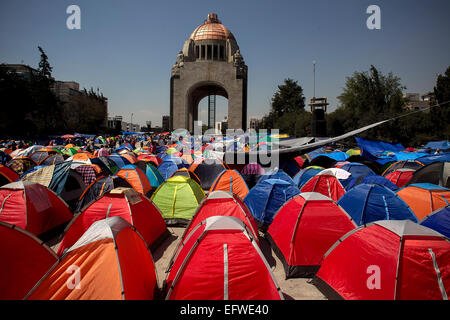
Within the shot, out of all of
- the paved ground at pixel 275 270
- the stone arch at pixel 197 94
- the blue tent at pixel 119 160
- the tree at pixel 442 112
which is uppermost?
the stone arch at pixel 197 94

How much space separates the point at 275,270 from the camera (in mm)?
5250

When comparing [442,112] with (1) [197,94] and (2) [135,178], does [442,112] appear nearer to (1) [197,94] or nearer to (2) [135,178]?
(2) [135,178]

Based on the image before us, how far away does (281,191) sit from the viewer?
23.5 ft

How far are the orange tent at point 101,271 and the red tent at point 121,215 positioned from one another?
189cm

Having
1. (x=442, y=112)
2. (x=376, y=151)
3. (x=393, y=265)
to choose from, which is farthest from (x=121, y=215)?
(x=442, y=112)

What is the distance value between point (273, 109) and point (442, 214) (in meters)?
56.7

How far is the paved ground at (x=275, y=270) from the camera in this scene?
4465 mm

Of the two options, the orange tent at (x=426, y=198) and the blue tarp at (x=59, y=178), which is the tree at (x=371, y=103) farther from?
the blue tarp at (x=59, y=178)

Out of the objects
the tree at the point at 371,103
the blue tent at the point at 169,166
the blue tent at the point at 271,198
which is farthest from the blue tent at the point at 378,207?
the tree at the point at 371,103

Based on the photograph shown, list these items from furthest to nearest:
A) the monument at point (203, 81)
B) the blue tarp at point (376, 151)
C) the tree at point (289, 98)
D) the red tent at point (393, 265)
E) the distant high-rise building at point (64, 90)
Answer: the distant high-rise building at point (64, 90)
the tree at point (289, 98)
the monument at point (203, 81)
the blue tarp at point (376, 151)
the red tent at point (393, 265)

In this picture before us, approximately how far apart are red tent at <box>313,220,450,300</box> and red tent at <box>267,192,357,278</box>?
2.84 ft

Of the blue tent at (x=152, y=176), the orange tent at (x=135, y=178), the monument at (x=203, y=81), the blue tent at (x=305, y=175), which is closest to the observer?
the orange tent at (x=135, y=178)
